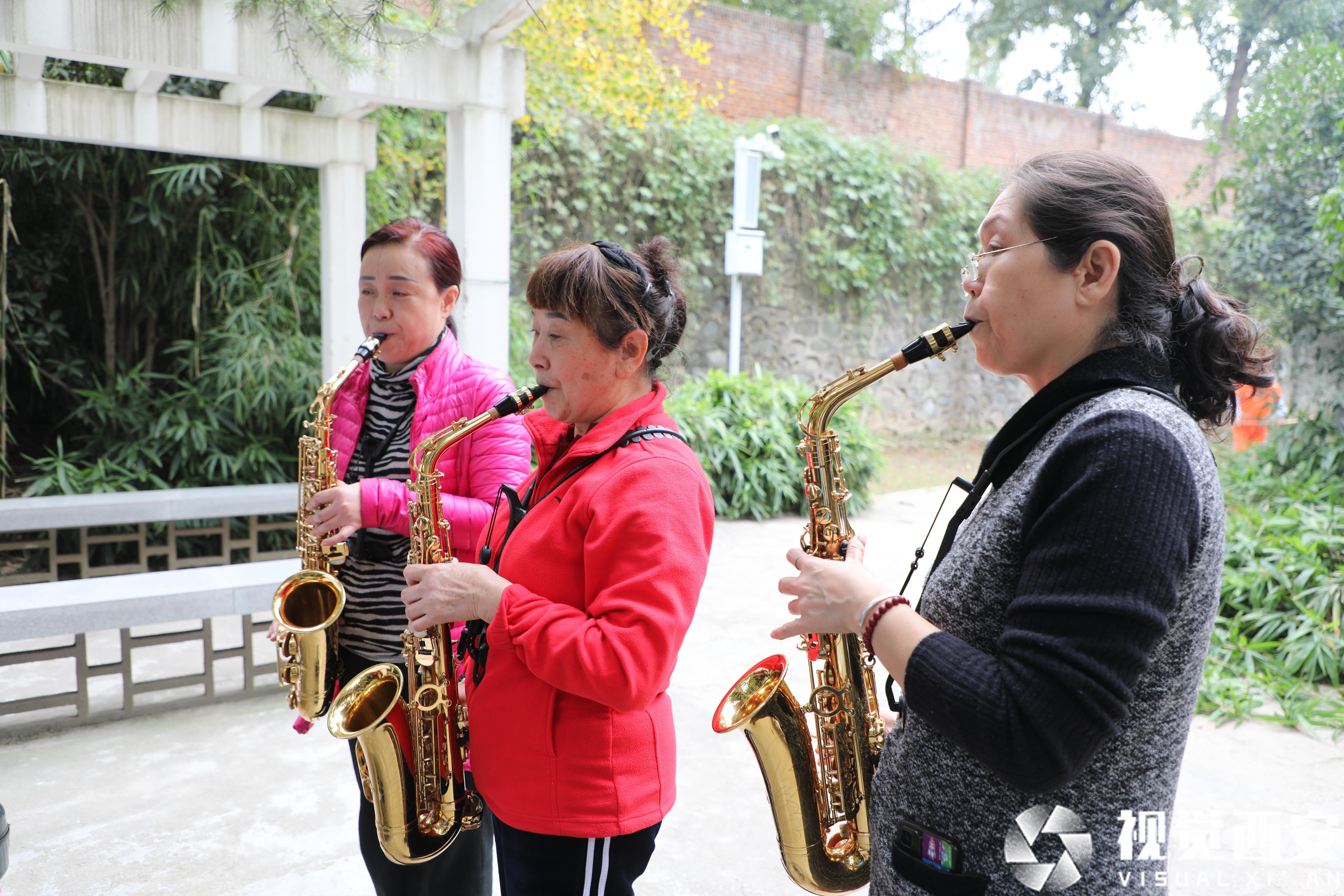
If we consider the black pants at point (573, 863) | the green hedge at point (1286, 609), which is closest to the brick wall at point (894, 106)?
the green hedge at point (1286, 609)

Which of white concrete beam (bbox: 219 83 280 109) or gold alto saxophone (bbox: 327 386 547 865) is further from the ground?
white concrete beam (bbox: 219 83 280 109)

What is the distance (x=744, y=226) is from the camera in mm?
10453

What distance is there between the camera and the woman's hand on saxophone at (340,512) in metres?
2.09

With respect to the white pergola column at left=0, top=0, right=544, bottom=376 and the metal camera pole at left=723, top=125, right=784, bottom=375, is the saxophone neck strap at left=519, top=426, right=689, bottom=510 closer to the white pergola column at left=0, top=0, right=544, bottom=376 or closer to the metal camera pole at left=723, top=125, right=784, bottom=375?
the white pergola column at left=0, top=0, right=544, bottom=376

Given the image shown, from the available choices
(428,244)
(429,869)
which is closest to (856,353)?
(428,244)

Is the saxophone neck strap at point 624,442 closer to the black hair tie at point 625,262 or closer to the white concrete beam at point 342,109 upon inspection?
the black hair tie at point 625,262

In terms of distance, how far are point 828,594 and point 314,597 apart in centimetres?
139

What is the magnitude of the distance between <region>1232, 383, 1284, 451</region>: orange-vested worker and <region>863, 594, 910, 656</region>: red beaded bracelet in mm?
6523

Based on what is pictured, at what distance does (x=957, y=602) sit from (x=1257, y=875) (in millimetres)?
2598

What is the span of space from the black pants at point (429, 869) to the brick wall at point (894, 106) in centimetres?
1134

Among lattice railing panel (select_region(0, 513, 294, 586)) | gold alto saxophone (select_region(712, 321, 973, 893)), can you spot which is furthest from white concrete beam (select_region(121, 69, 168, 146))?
gold alto saxophone (select_region(712, 321, 973, 893))

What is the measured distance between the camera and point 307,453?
231 centimetres

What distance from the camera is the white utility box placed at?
1048cm

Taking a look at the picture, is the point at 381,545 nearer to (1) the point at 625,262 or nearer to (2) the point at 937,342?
(1) the point at 625,262
